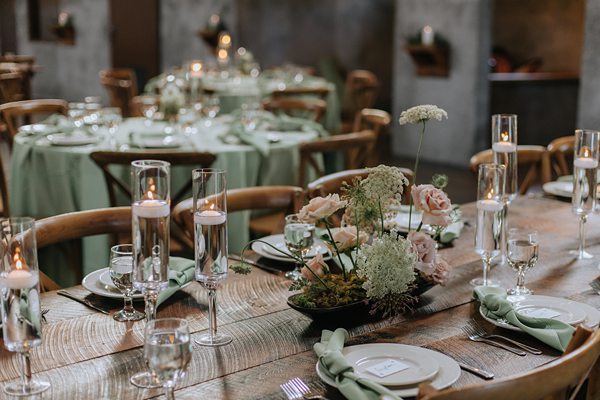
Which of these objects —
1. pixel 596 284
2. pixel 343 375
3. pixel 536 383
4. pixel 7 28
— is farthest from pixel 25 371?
pixel 7 28

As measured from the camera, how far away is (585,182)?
2.45m

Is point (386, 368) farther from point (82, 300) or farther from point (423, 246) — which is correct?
point (82, 300)

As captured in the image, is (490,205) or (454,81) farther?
(454,81)

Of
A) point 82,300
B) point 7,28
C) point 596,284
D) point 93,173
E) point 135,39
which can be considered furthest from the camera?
point 7,28

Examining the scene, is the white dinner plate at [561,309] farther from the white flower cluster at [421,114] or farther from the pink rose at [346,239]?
the white flower cluster at [421,114]

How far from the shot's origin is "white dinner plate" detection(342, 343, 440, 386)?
5.00 ft

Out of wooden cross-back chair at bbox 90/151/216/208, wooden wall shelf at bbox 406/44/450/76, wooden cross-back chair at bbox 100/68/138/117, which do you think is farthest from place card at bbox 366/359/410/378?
wooden wall shelf at bbox 406/44/450/76

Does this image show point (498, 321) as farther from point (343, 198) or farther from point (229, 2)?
point (229, 2)

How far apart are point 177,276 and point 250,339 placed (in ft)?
1.09

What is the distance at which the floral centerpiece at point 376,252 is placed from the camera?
1795 mm

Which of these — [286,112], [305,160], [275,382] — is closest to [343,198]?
[275,382]

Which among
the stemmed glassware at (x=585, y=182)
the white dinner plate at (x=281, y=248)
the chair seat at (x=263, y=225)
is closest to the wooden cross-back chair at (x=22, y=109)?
the chair seat at (x=263, y=225)

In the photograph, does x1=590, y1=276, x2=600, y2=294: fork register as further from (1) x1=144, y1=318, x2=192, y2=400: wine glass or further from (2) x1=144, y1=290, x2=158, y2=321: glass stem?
(1) x1=144, y1=318, x2=192, y2=400: wine glass

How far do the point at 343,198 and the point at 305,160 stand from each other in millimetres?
2278
